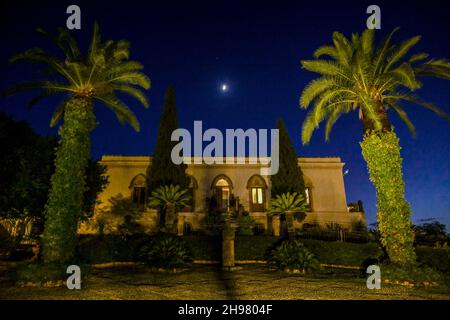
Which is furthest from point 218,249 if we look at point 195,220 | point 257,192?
point 257,192

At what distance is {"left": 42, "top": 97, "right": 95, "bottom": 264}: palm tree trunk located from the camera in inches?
425

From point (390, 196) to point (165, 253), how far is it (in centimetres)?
1027

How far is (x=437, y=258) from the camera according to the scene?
1412 centimetres

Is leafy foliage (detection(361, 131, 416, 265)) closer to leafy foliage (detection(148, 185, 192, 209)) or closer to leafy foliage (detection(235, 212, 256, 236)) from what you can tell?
leafy foliage (detection(235, 212, 256, 236))

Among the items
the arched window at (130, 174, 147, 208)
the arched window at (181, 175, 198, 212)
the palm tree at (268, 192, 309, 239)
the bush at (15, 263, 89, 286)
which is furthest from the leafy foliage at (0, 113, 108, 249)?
the arched window at (181, 175, 198, 212)

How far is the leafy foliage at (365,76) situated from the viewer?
40.0 ft

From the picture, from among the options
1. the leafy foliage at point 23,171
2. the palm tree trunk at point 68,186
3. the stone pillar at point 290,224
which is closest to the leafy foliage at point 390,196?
the stone pillar at point 290,224

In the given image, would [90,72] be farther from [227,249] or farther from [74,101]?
[227,249]

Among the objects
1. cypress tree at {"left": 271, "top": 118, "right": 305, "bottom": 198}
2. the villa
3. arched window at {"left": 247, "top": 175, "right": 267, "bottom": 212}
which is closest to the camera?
cypress tree at {"left": 271, "top": 118, "right": 305, "bottom": 198}

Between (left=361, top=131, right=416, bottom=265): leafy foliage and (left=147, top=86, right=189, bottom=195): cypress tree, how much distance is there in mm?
13952

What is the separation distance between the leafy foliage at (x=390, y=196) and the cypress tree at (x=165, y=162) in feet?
45.8
